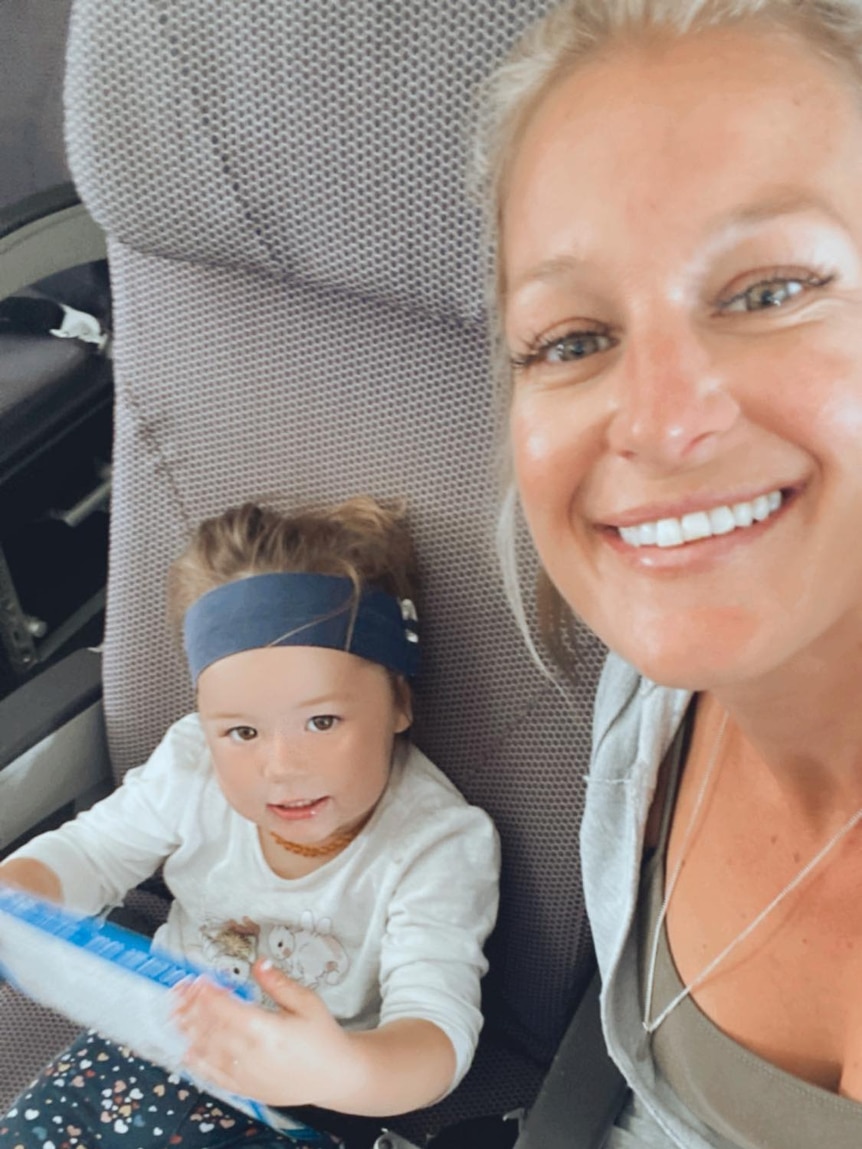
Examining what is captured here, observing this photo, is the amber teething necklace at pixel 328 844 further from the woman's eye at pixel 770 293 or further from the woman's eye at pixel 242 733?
the woman's eye at pixel 770 293

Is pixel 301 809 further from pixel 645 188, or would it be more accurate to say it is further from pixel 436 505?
pixel 645 188

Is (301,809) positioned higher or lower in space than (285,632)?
lower

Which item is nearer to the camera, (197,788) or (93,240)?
(197,788)

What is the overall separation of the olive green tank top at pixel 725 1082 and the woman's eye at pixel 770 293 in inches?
19.7

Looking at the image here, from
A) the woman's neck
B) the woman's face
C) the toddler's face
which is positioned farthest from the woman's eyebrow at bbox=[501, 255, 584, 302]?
the toddler's face

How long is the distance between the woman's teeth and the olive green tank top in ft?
1.26

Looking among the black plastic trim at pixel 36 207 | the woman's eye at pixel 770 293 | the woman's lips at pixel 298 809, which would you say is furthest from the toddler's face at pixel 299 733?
the black plastic trim at pixel 36 207

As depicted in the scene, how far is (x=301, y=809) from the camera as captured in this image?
1.17 meters

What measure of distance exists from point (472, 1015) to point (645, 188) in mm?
805

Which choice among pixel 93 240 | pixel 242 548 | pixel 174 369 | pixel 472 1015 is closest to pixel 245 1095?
pixel 472 1015

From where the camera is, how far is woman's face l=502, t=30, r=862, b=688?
25.1 inches

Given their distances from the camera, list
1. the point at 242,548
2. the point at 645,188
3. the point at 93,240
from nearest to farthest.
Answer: the point at 645,188, the point at 242,548, the point at 93,240

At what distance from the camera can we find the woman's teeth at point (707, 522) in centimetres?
66

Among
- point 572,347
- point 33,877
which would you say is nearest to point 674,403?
point 572,347
